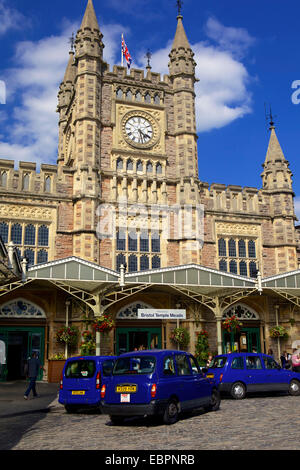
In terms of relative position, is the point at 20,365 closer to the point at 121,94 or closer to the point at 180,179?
the point at 180,179

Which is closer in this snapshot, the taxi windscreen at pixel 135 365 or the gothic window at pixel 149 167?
the taxi windscreen at pixel 135 365

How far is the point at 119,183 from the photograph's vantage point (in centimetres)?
2683

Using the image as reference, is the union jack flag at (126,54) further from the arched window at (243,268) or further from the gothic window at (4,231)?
the arched window at (243,268)

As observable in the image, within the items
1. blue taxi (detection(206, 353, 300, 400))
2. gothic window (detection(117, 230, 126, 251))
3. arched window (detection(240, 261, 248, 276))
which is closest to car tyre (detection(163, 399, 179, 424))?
blue taxi (detection(206, 353, 300, 400))

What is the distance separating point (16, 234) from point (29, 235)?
0.67 meters

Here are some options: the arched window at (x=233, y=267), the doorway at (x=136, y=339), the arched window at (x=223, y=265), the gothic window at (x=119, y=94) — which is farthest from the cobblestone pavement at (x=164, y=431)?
the gothic window at (x=119, y=94)

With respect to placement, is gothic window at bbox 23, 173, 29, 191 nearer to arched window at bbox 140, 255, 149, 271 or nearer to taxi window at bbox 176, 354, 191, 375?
arched window at bbox 140, 255, 149, 271

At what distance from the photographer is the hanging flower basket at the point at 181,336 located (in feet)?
79.3

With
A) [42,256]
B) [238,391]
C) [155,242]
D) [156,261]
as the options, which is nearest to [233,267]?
[156,261]

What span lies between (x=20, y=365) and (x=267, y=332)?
14.3 m

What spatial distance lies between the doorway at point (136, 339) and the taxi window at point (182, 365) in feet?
44.1

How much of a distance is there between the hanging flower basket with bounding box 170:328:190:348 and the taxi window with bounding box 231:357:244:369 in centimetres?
881
